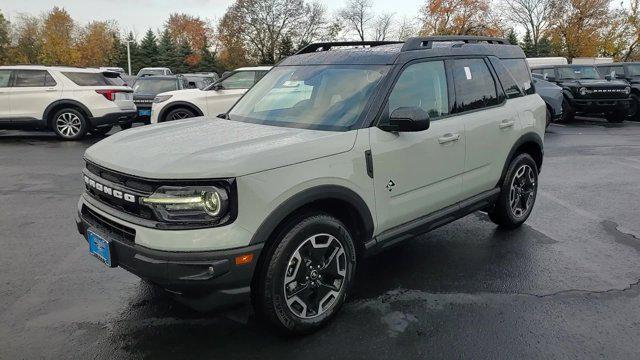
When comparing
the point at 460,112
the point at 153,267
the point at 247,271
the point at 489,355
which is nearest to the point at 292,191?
the point at 247,271

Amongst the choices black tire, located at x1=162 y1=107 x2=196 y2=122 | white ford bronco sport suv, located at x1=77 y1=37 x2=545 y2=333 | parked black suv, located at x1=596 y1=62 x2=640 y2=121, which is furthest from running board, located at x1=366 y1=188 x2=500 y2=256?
parked black suv, located at x1=596 y1=62 x2=640 y2=121

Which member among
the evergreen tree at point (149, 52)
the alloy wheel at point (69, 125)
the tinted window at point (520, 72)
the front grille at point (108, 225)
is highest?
the evergreen tree at point (149, 52)

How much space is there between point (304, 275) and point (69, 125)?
10544 millimetres

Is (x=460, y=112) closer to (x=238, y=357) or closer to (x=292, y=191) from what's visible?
(x=292, y=191)

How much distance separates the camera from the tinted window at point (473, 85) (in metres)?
4.13

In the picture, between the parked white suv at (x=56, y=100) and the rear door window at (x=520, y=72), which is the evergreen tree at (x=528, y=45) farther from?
the rear door window at (x=520, y=72)

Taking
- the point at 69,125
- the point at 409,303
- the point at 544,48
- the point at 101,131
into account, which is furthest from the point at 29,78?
the point at 544,48

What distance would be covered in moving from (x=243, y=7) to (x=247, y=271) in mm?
56234

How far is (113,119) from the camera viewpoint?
38.7 feet

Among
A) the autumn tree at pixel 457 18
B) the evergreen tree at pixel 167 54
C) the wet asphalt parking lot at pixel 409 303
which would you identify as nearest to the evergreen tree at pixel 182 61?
the evergreen tree at pixel 167 54

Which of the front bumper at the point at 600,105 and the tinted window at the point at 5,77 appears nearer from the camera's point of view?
the tinted window at the point at 5,77

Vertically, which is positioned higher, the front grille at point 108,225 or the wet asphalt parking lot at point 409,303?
the front grille at point 108,225

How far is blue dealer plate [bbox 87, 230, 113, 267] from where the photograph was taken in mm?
2879

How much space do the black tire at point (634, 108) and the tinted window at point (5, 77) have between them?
58.8 feet
